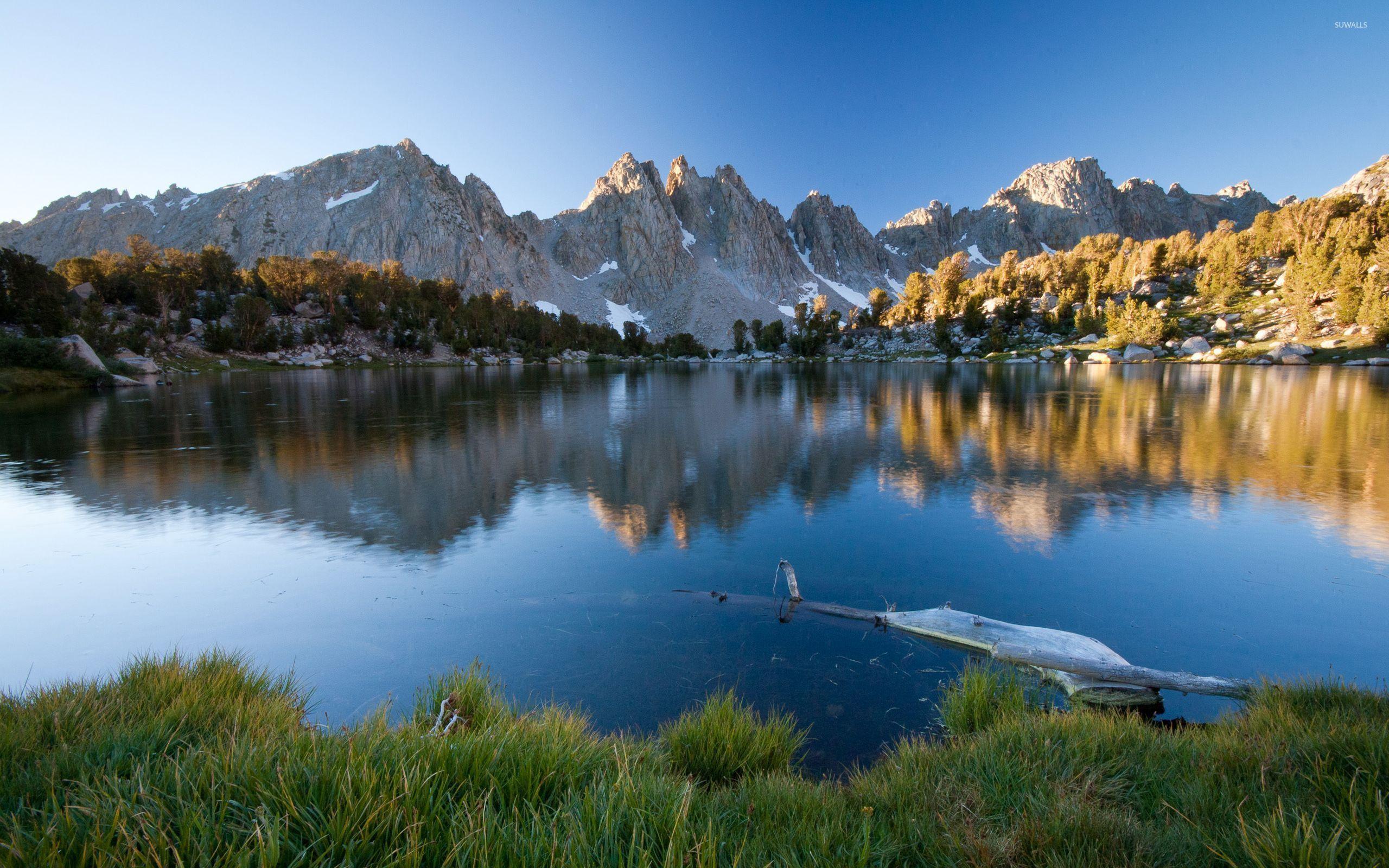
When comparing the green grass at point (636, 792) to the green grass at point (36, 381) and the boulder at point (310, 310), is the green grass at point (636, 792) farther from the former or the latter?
the boulder at point (310, 310)

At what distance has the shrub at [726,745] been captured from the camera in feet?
12.7

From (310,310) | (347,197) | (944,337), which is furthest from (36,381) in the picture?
(347,197)

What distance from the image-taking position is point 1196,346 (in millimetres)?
78312

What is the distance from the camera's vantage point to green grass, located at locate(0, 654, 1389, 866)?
80.5 inches

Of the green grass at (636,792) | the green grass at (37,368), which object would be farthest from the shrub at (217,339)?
the green grass at (636,792)

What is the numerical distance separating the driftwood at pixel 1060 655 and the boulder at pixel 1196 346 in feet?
314

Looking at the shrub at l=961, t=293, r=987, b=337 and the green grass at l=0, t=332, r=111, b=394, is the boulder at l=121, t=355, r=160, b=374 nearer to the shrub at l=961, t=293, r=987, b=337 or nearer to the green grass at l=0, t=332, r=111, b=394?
the green grass at l=0, t=332, r=111, b=394

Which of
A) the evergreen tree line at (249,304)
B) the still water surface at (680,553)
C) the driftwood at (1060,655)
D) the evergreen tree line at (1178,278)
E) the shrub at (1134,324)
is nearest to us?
the driftwood at (1060,655)

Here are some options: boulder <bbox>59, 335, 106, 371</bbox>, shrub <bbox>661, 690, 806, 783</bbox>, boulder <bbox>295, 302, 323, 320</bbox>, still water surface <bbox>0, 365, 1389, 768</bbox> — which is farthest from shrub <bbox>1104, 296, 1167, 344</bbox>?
boulder <bbox>295, 302, 323, 320</bbox>

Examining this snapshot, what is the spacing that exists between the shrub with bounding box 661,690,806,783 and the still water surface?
78cm

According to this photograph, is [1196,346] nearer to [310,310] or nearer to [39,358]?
[39,358]

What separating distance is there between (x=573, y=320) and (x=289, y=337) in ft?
219

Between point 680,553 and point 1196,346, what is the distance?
98465 mm

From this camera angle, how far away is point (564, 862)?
1.97m
